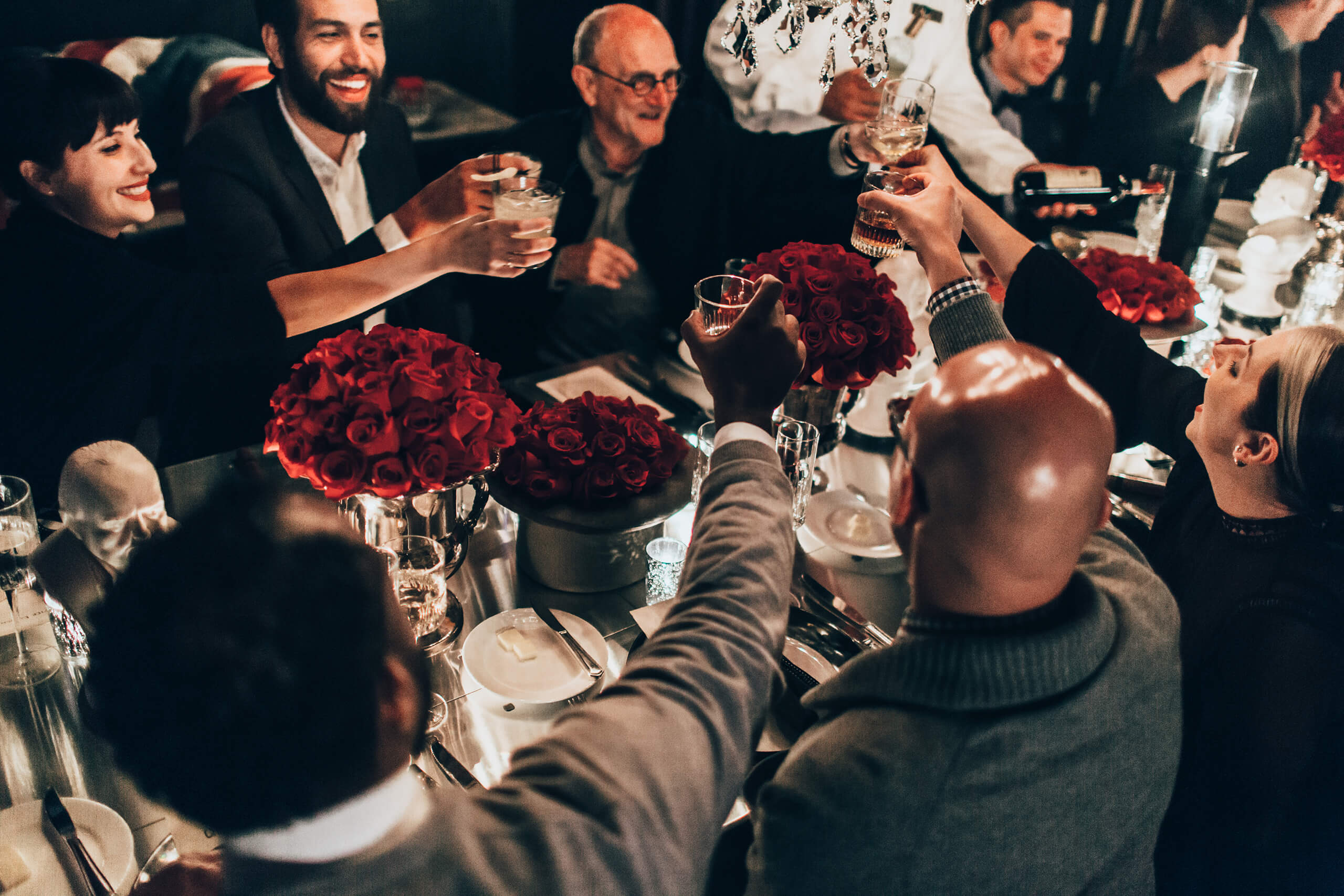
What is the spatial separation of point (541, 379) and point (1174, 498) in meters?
1.52

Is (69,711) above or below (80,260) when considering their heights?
below

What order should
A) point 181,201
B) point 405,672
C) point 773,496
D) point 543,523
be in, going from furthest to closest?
point 181,201 < point 543,523 < point 773,496 < point 405,672

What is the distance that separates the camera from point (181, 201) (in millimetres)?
2145

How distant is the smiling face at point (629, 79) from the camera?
9.43 feet

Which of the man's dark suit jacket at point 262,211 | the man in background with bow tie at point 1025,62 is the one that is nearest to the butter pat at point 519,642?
the man's dark suit jacket at point 262,211

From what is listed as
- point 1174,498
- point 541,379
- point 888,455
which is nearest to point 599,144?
point 541,379

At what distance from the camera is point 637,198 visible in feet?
10.5

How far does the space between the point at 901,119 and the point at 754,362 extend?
990 mm

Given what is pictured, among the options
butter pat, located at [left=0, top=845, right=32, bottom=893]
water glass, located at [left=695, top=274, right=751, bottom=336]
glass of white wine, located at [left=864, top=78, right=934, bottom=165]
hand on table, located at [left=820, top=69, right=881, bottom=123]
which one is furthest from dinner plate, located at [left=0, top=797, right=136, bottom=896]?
hand on table, located at [left=820, top=69, right=881, bottom=123]

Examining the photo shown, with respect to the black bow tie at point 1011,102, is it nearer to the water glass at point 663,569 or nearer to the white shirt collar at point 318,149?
the white shirt collar at point 318,149

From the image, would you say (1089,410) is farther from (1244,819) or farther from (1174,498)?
(1174,498)

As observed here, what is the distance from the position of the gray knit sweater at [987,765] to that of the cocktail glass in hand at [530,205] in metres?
1.50

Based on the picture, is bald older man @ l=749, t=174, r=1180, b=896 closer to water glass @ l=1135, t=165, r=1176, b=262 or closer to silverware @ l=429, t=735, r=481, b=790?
silverware @ l=429, t=735, r=481, b=790

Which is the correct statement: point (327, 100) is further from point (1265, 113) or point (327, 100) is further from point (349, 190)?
point (1265, 113)
